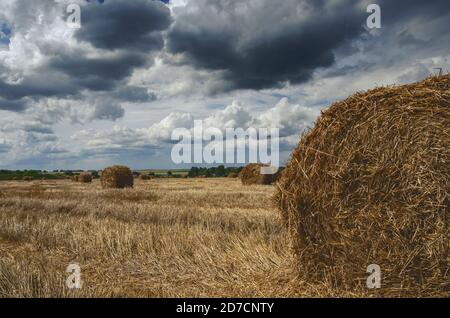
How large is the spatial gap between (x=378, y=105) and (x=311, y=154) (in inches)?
44.4

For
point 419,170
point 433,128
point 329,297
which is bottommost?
point 329,297

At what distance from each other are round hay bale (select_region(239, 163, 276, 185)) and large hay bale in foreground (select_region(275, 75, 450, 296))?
2230 centimetres

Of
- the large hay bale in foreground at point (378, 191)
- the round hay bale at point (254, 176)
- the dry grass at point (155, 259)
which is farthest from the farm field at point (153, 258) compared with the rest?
the round hay bale at point (254, 176)

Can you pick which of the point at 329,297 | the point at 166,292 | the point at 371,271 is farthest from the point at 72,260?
the point at 371,271

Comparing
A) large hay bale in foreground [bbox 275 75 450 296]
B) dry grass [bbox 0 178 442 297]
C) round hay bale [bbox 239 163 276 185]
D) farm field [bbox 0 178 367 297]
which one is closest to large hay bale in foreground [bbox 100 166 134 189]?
round hay bale [bbox 239 163 276 185]

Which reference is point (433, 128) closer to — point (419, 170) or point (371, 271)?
point (419, 170)

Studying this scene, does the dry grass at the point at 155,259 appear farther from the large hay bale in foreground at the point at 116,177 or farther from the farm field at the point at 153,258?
the large hay bale in foreground at the point at 116,177

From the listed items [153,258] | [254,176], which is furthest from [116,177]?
[153,258]

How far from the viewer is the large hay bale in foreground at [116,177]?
88.9ft

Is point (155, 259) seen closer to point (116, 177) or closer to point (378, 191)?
point (378, 191)

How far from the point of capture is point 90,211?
41.9ft

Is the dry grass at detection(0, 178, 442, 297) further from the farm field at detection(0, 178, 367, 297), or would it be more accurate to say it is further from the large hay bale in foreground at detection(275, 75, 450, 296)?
the large hay bale in foreground at detection(275, 75, 450, 296)

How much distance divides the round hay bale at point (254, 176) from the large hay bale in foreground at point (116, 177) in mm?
7679
